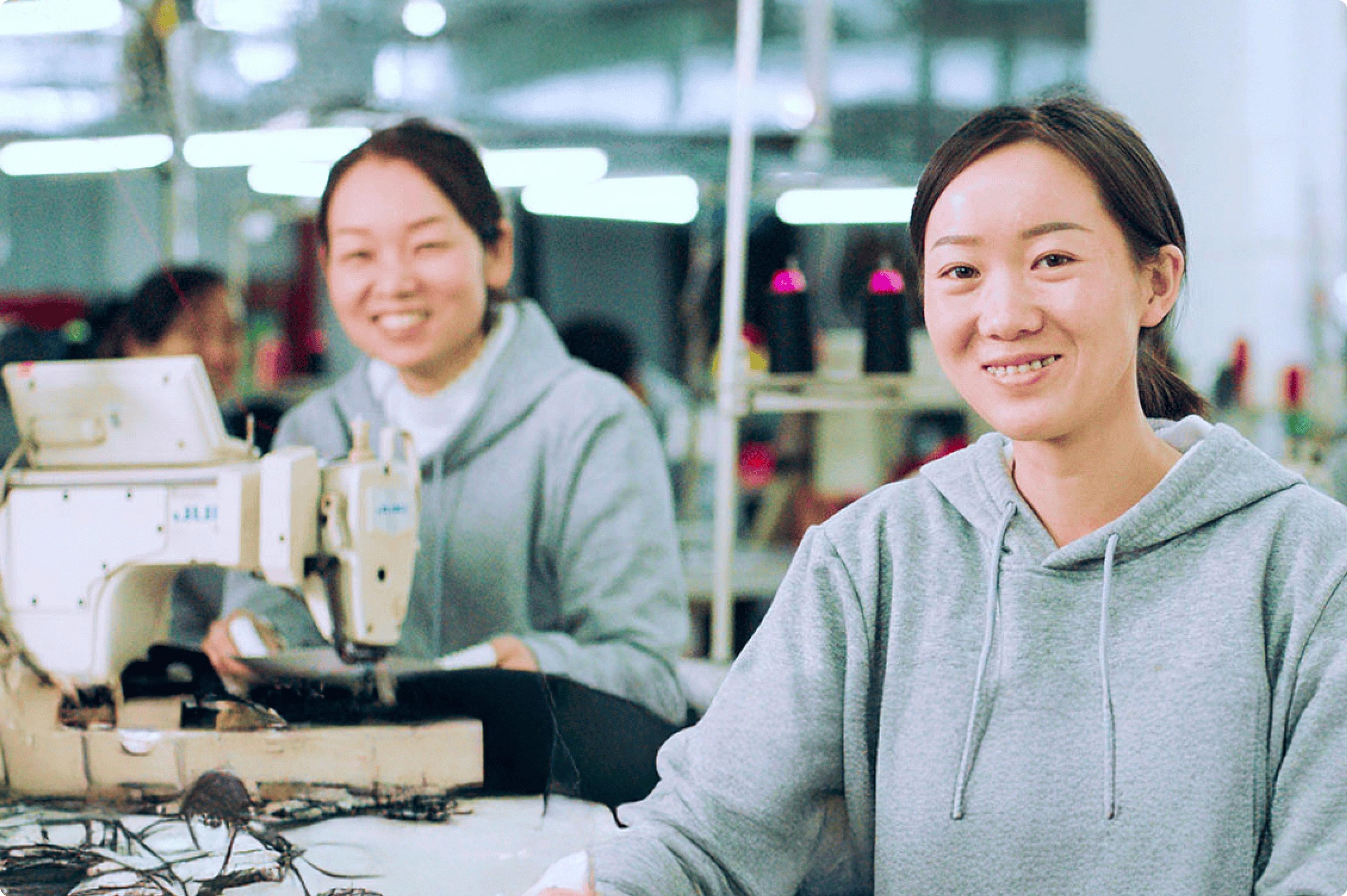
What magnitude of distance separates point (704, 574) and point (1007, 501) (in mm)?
1719

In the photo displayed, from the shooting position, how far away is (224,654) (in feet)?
4.91

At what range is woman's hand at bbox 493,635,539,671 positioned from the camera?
1509 mm

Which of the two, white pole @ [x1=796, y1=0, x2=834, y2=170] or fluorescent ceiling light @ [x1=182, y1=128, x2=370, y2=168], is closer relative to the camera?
fluorescent ceiling light @ [x1=182, y1=128, x2=370, y2=168]

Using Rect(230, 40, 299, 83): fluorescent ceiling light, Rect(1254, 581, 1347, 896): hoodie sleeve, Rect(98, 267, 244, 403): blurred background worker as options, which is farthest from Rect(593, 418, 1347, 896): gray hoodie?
Rect(230, 40, 299, 83): fluorescent ceiling light

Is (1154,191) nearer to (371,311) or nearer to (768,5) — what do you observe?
(371,311)

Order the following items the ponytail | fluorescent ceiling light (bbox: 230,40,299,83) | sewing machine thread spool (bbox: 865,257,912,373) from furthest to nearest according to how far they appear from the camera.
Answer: fluorescent ceiling light (bbox: 230,40,299,83) → sewing machine thread spool (bbox: 865,257,912,373) → the ponytail

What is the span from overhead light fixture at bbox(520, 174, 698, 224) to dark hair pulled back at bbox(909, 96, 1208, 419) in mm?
1893

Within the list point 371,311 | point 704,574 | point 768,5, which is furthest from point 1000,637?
point 768,5

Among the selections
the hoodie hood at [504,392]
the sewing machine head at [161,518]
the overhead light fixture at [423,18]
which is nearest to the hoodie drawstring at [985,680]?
the sewing machine head at [161,518]

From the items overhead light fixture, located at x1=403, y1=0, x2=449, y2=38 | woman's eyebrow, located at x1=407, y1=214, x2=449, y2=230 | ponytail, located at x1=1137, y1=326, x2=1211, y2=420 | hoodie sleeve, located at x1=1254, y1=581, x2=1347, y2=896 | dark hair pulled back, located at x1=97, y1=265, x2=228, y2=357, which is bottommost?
hoodie sleeve, located at x1=1254, y1=581, x2=1347, y2=896

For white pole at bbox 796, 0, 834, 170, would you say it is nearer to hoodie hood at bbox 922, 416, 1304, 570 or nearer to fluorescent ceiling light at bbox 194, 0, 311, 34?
fluorescent ceiling light at bbox 194, 0, 311, 34

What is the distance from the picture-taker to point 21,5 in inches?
76.7

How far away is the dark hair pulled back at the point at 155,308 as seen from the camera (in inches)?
80.0

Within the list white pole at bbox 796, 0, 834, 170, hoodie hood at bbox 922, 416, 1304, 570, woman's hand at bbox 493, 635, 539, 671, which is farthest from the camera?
white pole at bbox 796, 0, 834, 170
